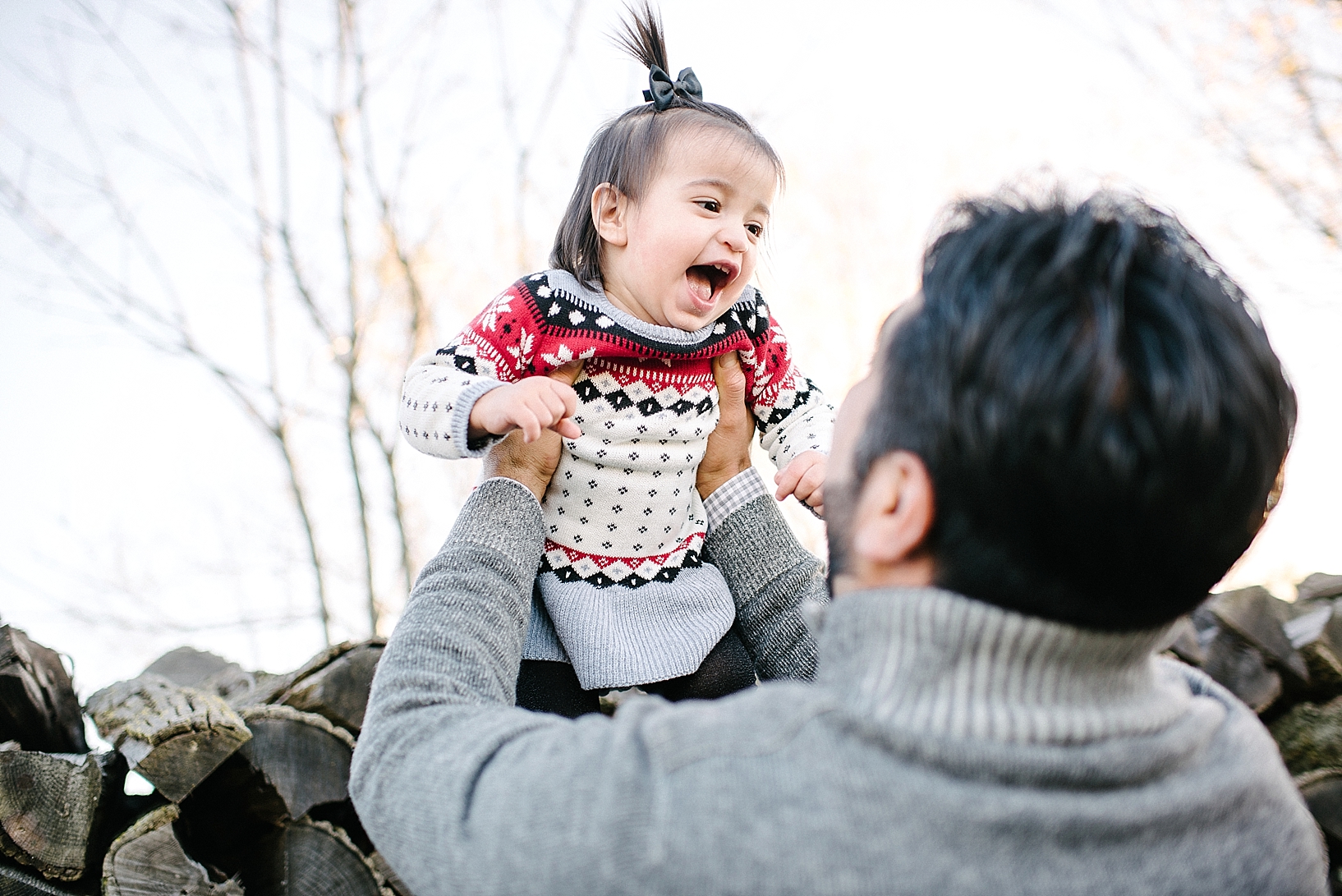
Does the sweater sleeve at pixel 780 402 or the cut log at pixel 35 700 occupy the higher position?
the sweater sleeve at pixel 780 402

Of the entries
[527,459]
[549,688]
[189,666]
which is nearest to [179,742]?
[549,688]

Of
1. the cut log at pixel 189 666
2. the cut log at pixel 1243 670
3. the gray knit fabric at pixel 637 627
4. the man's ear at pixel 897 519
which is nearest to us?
the man's ear at pixel 897 519

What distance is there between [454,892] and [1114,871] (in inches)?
23.2

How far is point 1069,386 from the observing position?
770 millimetres

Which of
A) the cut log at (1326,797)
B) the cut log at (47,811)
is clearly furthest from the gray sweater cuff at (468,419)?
the cut log at (1326,797)

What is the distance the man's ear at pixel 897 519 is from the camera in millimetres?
874

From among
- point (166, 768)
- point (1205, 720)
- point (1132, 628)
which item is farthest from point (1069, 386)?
point (166, 768)

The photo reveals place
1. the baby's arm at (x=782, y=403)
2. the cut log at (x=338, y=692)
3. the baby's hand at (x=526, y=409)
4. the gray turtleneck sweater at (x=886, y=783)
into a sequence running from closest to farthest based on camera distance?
1. the gray turtleneck sweater at (x=886, y=783)
2. the baby's hand at (x=526, y=409)
3. the baby's arm at (x=782, y=403)
4. the cut log at (x=338, y=692)

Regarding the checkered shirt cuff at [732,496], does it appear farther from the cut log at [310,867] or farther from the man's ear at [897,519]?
the cut log at [310,867]

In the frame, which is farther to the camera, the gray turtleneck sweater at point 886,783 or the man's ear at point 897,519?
the man's ear at point 897,519

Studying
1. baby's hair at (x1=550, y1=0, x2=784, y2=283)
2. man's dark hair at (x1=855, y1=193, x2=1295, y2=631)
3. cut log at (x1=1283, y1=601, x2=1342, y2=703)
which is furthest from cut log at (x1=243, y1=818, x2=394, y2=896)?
cut log at (x1=1283, y1=601, x2=1342, y2=703)

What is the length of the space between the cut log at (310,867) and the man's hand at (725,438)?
106cm

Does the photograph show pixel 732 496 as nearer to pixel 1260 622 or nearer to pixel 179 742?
pixel 179 742

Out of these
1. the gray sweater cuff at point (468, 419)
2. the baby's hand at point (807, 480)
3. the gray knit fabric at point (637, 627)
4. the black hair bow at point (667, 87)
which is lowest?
the gray knit fabric at point (637, 627)
